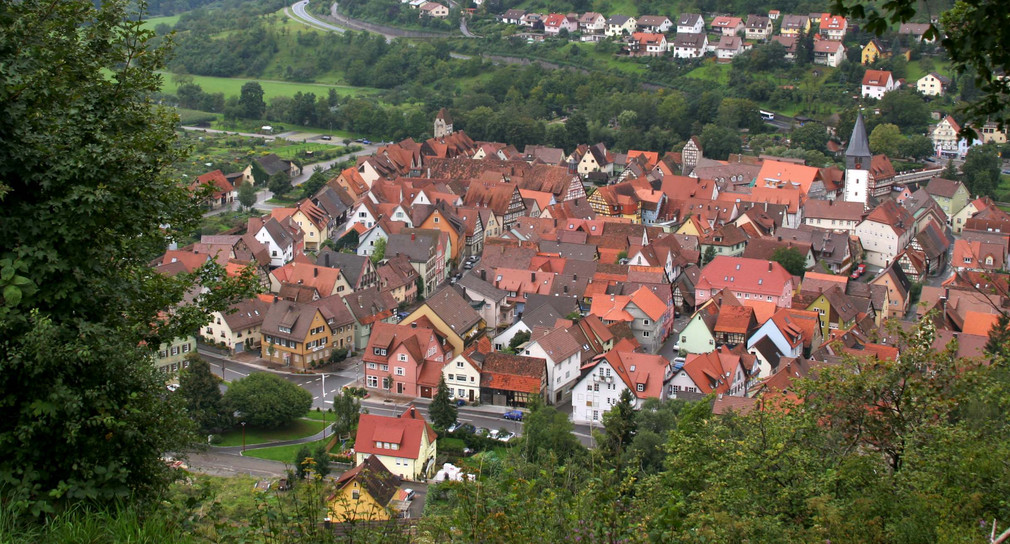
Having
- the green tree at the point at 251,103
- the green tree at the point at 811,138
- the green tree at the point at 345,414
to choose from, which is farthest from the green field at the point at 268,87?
the green tree at the point at 345,414

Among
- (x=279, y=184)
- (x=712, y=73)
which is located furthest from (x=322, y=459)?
(x=712, y=73)

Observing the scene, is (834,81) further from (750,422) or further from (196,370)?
(750,422)

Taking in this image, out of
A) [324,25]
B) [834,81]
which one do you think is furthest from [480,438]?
[324,25]

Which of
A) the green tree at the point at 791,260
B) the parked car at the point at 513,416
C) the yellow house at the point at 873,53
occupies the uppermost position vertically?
the yellow house at the point at 873,53

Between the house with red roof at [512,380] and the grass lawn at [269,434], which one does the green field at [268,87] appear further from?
the grass lawn at [269,434]

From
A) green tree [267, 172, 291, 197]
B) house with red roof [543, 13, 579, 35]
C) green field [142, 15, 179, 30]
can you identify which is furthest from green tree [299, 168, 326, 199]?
Answer: green field [142, 15, 179, 30]

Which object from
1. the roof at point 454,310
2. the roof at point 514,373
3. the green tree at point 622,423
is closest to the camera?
the green tree at point 622,423
